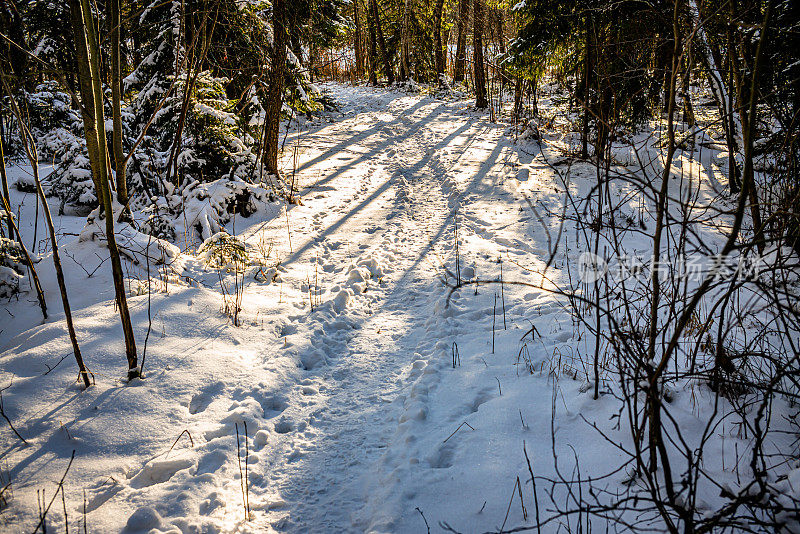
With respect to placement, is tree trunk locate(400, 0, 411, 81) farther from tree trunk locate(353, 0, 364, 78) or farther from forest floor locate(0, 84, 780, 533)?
forest floor locate(0, 84, 780, 533)

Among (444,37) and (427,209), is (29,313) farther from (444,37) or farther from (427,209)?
(444,37)

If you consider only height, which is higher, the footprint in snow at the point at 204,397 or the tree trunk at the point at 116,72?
the tree trunk at the point at 116,72

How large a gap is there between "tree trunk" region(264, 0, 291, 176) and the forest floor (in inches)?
120

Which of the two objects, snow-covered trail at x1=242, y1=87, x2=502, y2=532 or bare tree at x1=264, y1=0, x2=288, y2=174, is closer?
snow-covered trail at x1=242, y1=87, x2=502, y2=532

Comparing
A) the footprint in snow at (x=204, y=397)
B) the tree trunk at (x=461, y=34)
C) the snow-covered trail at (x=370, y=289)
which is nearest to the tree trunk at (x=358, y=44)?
the tree trunk at (x=461, y=34)

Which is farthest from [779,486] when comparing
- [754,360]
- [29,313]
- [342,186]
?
[342,186]

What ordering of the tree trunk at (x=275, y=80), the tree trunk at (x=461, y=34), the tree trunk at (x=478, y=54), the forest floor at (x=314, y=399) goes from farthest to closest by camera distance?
the tree trunk at (x=461, y=34) → the tree trunk at (x=478, y=54) → the tree trunk at (x=275, y=80) → the forest floor at (x=314, y=399)

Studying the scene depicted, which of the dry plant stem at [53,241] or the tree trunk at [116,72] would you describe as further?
the tree trunk at [116,72]

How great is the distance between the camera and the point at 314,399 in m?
3.31

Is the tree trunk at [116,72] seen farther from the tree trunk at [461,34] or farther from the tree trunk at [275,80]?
the tree trunk at [461,34]

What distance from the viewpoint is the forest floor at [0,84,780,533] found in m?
2.35

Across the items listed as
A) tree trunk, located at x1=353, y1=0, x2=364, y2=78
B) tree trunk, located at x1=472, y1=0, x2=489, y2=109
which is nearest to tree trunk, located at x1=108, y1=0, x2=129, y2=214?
tree trunk, located at x1=472, y1=0, x2=489, y2=109

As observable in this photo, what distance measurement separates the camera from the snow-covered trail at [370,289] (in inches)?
103

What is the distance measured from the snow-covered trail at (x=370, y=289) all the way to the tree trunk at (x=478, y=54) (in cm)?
319
